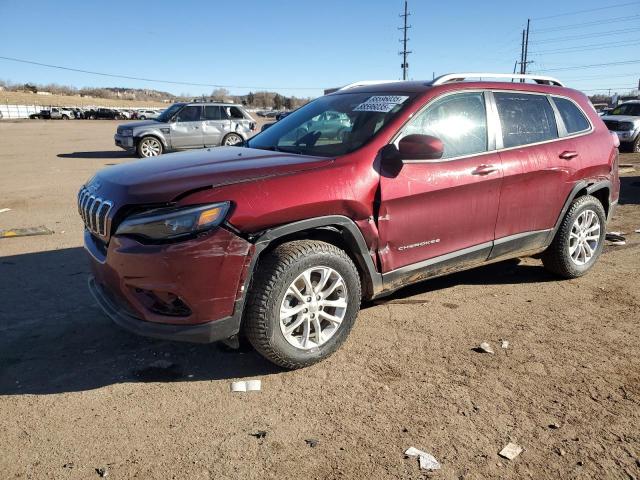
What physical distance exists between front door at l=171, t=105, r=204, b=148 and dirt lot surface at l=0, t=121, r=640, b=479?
1208cm

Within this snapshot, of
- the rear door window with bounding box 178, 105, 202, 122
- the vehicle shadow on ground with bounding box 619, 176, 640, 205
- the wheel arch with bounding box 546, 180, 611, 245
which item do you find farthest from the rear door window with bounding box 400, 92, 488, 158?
the rear door window with bounding box 178, 105, 202, 122

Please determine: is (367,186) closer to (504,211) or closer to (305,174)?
(305,174)

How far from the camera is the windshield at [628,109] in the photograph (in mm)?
19172

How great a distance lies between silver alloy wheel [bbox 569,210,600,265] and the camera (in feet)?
15.9

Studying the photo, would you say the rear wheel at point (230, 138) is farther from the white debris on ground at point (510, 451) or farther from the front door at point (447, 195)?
the white debris on ground at point (510, 451)

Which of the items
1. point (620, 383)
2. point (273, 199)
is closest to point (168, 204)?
point (273, 199)

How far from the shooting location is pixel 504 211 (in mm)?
4164

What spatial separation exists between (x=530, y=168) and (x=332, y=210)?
2033 millimetres

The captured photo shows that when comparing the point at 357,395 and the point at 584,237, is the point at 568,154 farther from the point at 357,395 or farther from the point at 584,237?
the point at 357,395

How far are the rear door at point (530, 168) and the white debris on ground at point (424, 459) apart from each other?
222 centimetres

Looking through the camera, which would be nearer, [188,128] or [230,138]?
[188,128]

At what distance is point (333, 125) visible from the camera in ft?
13.4

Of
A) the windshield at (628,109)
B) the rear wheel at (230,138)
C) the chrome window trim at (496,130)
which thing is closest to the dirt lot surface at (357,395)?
the chrome window trim at (496,130)

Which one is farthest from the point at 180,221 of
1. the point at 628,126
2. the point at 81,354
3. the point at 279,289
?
the point at 628,126
